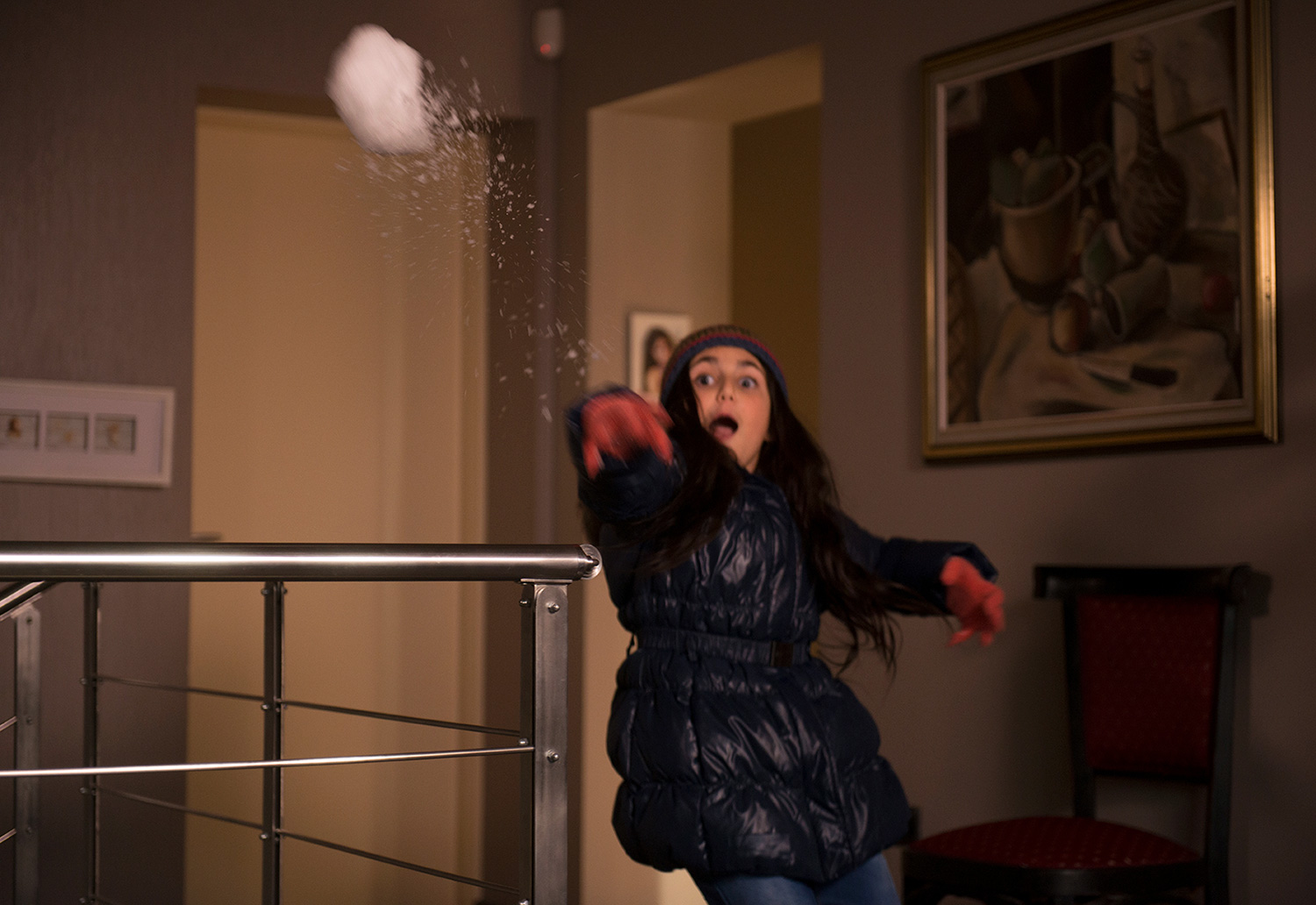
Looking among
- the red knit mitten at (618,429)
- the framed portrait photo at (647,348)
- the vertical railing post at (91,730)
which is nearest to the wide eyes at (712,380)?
the red knit mitten at (618,429)

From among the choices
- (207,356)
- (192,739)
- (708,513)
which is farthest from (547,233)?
(708,513)

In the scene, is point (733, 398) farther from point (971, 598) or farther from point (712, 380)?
point (971, 598)

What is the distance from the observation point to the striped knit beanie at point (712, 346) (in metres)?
1.98

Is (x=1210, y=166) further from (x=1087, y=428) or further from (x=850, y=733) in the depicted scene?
(x=850, y=733)

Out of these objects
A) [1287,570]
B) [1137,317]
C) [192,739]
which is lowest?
[192,739]

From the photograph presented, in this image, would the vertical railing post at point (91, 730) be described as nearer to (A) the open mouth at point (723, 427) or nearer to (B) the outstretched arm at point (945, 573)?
(A) the open mouth at point (723, 427)

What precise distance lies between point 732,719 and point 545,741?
0.38 m

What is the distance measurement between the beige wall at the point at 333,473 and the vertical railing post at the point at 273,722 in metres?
2.76

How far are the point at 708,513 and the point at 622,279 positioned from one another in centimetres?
250

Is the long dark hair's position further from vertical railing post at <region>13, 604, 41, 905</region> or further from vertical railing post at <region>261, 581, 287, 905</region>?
vertical railing post at <region>13, 604, 41, 905</region>

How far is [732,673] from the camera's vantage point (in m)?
1.70

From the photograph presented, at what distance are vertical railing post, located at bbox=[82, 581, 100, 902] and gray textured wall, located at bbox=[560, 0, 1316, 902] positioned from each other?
1912 millimetres

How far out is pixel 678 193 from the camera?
429 cm

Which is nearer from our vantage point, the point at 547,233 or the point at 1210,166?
the point at 1210,166
